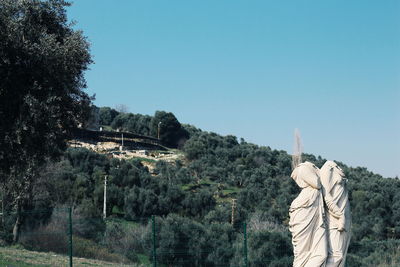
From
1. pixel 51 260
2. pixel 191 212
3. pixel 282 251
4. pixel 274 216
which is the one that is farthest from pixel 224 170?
pixel 51 260

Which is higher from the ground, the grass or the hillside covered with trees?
the hillside covered with trees

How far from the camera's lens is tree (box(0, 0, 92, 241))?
47.4ft

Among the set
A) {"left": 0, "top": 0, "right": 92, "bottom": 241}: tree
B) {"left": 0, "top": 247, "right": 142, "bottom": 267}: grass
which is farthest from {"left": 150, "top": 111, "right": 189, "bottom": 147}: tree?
{"left": 0, "top": 0, "right": 92, "bottom": 241}: tree

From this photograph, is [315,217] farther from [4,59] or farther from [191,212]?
[191,212]

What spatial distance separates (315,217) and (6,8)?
953cm

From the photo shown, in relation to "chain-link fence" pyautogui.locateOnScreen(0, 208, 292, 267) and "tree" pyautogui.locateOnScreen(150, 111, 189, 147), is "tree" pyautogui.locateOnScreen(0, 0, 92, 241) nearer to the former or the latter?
"chain-link fence" pyautogui.locateOnScreen(0, 208, 292, 267)

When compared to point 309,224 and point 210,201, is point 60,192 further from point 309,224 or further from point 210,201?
point 309,224

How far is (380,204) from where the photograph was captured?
143 ft

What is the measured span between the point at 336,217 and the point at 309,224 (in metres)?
0.52

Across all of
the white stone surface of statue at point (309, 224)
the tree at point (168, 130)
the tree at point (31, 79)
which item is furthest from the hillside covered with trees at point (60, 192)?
the tree at point (168, 130)

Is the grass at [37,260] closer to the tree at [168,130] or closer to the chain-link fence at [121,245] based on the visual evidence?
the chain-link fence at [121,245]

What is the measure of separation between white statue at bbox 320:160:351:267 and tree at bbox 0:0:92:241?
24.7 feet

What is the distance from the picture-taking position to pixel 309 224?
10219 mm

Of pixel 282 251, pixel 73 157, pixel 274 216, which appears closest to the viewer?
pixel 282 251
